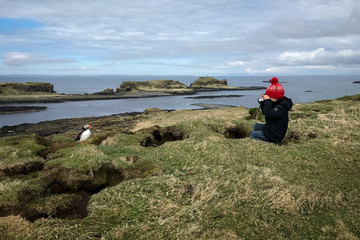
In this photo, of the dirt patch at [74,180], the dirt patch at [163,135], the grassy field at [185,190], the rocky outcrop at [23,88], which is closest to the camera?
the grassy field at [185,190]

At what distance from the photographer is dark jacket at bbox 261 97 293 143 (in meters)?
10.9

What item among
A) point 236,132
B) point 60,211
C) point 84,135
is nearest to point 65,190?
point 60,211

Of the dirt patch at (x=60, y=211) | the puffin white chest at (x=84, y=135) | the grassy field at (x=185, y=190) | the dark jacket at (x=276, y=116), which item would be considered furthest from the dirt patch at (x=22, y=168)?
the dark jacket at (x=276, y=116)

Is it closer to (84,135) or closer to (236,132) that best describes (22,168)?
(84,135)

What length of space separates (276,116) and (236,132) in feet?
18.1

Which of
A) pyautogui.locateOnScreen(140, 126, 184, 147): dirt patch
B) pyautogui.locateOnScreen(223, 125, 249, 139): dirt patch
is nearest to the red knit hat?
pyautogui.locateOnScreen(223, 125, 249, 139): dirt patch

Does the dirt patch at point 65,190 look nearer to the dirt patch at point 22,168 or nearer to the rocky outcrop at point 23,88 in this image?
the dirt patch at point 22,168

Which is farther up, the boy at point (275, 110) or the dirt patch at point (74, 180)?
the boy at point (275, 110)

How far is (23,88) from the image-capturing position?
141 m

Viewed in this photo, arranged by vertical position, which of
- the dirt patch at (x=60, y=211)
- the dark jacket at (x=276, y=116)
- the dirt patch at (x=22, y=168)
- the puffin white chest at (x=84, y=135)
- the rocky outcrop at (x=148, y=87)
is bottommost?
the dirt patch at (x=60, y=211)

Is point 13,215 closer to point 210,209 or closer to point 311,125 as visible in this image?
point 210,209

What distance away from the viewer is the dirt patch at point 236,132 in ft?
52.4

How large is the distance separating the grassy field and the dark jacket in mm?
769

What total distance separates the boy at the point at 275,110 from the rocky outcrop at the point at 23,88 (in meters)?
151
